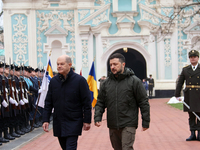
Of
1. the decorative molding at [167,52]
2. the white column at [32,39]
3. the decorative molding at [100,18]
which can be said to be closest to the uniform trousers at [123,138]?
the decorative molding at [100,18]

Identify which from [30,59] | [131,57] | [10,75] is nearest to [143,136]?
[10,75]

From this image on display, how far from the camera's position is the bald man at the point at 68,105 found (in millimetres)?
5508

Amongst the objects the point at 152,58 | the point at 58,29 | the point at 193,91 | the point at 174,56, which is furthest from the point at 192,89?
the point at 58,29

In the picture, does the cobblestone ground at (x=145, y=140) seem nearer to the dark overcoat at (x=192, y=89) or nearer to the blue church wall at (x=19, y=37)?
the dark overcoat at (x=192, y=89)

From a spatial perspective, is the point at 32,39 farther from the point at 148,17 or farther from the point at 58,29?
the point at 148,17

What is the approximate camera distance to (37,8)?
26.0 meters

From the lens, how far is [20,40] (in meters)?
25.9

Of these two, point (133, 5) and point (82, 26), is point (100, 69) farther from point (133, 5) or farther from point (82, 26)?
point (133, 5)

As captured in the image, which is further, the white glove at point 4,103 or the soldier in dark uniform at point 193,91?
the white glove at point 4,103

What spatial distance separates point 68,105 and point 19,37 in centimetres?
2132

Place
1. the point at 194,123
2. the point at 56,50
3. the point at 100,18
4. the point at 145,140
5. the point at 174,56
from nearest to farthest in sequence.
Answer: the point at 194,123 < the point at 145,140 < the point at 100,18 < the point at 174,56 < the point at 56,50

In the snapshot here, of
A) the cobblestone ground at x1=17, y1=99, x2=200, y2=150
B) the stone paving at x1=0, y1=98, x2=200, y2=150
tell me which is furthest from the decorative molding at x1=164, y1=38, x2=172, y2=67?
the stone paving at x1=0, y1=98, x2=200, y2=150

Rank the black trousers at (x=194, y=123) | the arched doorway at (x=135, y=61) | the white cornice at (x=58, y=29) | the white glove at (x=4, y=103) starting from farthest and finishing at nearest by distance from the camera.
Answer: the arched doorway at (x=135, y=61), the white cornice at (x=58, y=29), the white glove at (x=4, y=103), the black trousers at (x=194, y=123)

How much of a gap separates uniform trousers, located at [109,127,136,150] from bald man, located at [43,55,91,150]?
451 millimetres
